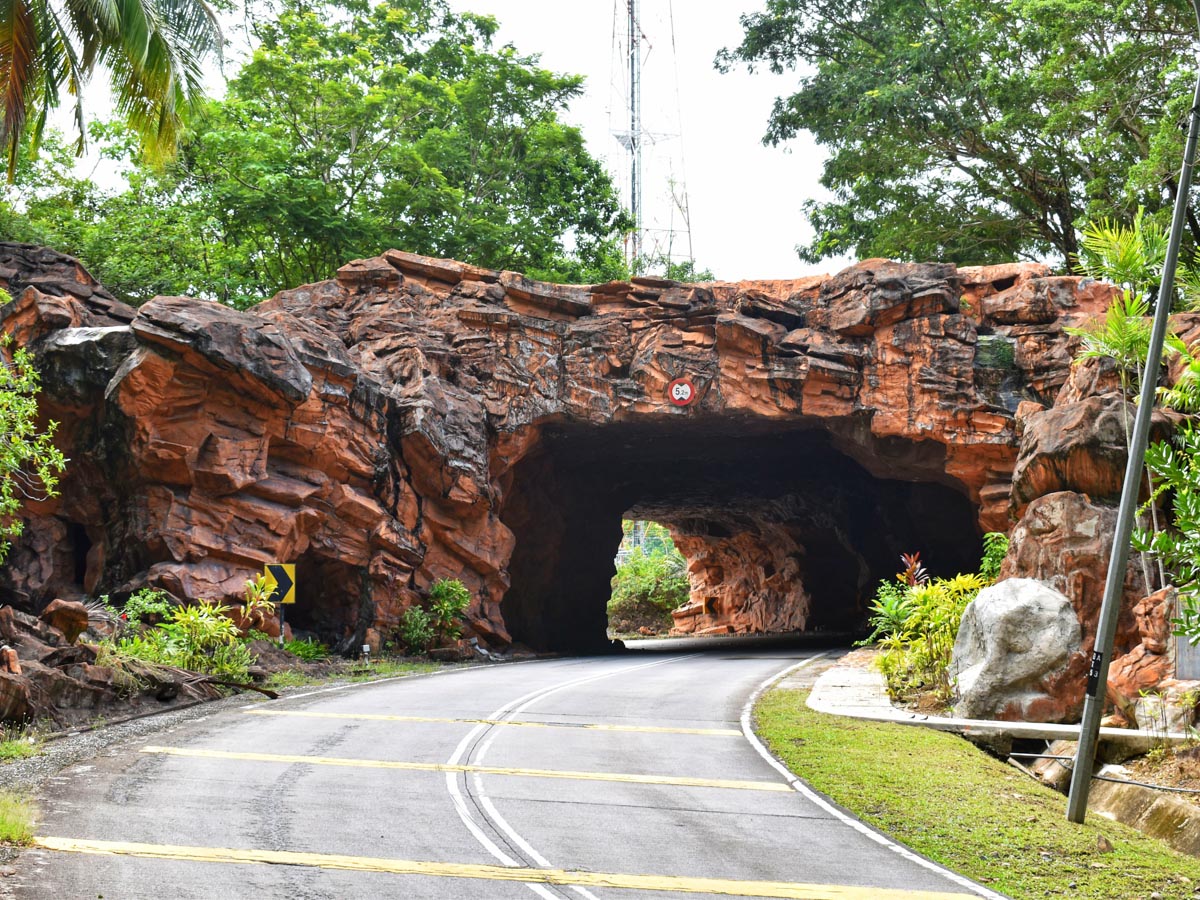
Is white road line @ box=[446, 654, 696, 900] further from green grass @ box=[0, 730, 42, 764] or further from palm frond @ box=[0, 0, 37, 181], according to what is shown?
palm frond @ box=[0, 0, 37, 181]

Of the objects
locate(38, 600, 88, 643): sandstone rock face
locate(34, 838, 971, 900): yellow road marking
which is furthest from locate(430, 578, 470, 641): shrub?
locate(34, 838, 971, 900): yellow road marking

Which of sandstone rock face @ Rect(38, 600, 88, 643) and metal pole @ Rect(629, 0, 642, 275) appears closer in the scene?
sandstone rock face @ Rect(38, 600, 88, 643)

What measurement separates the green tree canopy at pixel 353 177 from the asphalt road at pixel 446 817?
22.7 m

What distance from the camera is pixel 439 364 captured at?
96.0 feet

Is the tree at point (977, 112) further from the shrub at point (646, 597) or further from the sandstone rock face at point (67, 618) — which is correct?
the shrub at point (646, 597)

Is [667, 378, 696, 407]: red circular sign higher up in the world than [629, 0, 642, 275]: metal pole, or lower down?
lower down

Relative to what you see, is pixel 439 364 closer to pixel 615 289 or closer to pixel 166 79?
pixel 615 289

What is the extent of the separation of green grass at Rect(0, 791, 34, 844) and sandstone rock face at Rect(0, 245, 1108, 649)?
40.6 ft

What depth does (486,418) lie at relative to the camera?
2941cm

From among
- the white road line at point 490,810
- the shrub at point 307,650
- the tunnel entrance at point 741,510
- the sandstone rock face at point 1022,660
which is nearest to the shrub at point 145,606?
the shrub at point 307,650

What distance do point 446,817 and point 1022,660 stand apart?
10087mm

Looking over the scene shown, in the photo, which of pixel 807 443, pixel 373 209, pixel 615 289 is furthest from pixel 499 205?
pixel 807 443

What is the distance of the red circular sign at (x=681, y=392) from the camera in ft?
98.4

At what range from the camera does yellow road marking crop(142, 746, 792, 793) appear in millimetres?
11852
